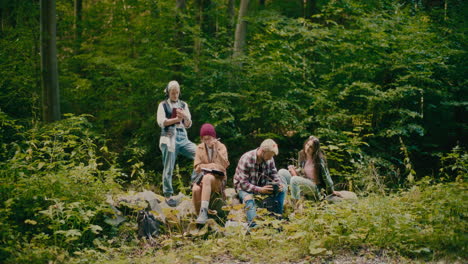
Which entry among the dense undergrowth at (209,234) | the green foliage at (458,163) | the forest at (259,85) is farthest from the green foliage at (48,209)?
the green foliage at (458,163)

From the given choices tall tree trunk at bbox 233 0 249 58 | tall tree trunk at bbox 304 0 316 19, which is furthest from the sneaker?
tall tree trunk at bbox 304 0 316 19

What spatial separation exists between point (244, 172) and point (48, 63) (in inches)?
213

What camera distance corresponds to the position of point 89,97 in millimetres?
10547

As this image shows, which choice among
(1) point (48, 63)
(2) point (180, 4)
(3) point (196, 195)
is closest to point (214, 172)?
(3) point (196, 195)

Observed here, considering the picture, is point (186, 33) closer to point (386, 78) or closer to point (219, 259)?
point (386, 78)

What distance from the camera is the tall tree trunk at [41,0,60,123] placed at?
815cm

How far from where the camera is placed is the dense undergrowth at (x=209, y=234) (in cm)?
409

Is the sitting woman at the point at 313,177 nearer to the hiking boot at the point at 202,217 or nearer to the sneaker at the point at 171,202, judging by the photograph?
the hiking boot at the point at 202,217

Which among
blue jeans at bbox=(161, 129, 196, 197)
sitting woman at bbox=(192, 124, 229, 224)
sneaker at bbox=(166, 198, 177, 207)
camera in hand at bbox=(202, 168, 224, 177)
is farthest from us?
blue jeans at bbox=(161, 129, 196, 197)

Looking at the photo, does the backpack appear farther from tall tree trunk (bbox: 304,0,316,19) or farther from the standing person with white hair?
tall tree trunk (bbox: 304,0,316,19)

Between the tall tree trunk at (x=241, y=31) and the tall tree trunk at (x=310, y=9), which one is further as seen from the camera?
the tall tree trunk at (x=310, y=9)

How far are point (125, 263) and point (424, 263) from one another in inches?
123

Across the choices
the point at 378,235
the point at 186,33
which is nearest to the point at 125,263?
the point at 378,235

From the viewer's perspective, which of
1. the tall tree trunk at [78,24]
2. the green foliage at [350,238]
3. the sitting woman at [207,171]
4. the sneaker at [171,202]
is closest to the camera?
the green foliage at [350,238]
